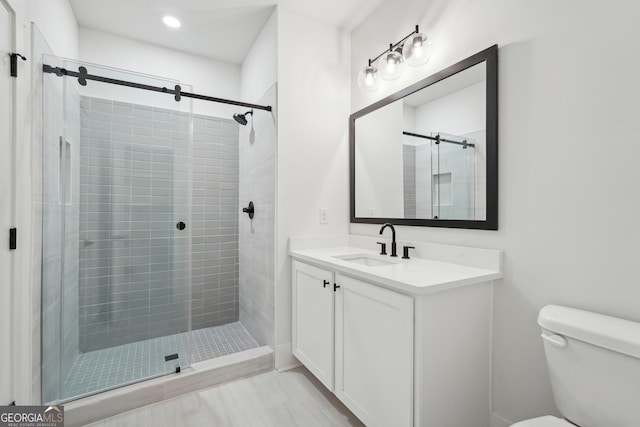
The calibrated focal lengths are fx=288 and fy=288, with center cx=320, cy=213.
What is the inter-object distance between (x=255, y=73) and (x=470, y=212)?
2.21 metres

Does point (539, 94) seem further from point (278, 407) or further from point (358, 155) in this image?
point (278, 407)

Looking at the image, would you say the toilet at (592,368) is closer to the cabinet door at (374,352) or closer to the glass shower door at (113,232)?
the cabinet door at (374,352)

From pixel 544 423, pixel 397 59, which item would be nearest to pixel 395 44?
pixel 397 59

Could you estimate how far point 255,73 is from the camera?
2.67 metres

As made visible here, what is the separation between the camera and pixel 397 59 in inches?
74.9

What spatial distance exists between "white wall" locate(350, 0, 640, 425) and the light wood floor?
927 mm

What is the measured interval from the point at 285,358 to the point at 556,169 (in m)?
2.03

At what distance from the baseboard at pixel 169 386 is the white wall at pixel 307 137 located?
19 cm

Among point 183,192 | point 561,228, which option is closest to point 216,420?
point 183,192

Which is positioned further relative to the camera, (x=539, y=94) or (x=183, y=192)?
(x=183, y=192)

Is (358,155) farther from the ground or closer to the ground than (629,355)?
farther from the ground

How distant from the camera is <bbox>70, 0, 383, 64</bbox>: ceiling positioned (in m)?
2.15

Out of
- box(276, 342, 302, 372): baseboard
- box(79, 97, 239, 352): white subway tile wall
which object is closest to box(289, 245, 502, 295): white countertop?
box(276, 342, 302, 372): baseboard

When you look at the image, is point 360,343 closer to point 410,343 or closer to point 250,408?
point 410,343
